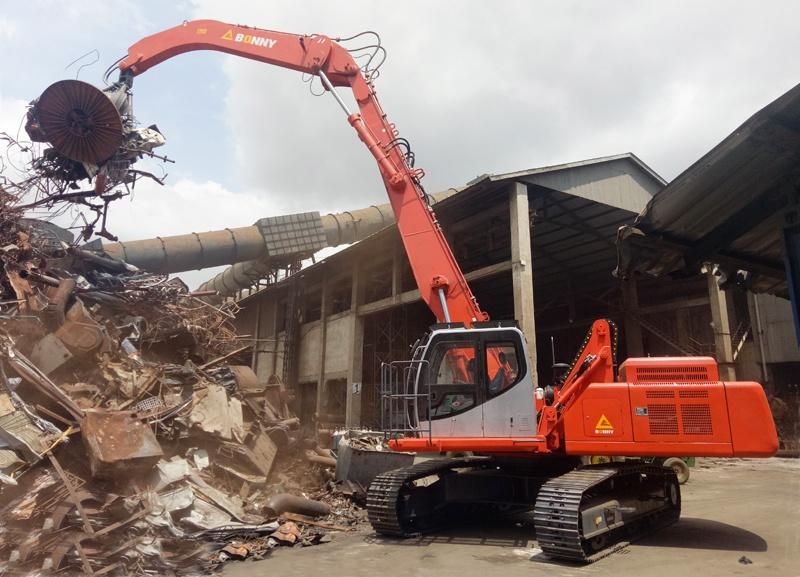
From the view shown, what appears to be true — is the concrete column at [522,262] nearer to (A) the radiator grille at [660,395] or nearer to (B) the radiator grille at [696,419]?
(A) the radiator grille at [660,395]

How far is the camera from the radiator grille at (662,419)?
21.7 feet

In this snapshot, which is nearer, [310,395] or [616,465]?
[616,465]

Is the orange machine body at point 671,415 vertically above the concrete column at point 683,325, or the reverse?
the concrete column at point 683,325

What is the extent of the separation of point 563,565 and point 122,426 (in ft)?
18.5

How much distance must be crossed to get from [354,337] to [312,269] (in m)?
3.90

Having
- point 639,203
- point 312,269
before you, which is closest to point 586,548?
point 639,203

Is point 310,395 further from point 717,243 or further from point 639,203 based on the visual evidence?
point 717,243

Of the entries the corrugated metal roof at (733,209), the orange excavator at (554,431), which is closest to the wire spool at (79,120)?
the orange excavator at (554,431)

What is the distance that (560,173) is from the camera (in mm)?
14656

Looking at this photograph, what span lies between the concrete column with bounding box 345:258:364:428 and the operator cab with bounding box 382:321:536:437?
12.8 meters

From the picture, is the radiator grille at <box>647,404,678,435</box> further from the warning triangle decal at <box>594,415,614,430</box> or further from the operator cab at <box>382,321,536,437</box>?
the operator cab at <box>382,321,536,437</box>

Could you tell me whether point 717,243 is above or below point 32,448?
above

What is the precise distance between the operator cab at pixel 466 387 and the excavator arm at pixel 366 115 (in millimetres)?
2035

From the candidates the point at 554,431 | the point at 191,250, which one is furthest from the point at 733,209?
the point at 191,250
